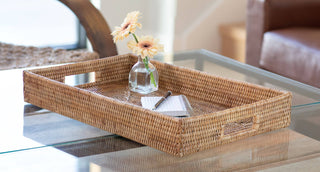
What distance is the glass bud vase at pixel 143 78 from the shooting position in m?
1.25

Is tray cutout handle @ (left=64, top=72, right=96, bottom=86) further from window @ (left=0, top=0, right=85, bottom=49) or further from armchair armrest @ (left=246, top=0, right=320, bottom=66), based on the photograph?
window @ (left=0, top=0, right=85, bottom=49)

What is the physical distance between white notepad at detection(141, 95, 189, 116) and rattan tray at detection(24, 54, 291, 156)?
26mm

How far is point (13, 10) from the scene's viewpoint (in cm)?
311

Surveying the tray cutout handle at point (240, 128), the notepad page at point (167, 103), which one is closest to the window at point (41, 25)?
the notepad page at point (167, 103)

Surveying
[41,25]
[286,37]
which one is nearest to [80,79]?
[286,37]

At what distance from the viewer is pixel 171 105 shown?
1.11 meters

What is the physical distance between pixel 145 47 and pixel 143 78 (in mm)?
98

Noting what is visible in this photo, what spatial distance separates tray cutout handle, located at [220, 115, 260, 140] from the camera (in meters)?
1.00

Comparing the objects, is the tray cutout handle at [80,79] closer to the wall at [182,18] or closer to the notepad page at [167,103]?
the notepad page at [167,103]

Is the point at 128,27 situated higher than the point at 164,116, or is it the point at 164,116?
the point at 128,27

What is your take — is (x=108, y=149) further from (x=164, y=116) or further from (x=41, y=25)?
(x=41, y=25)

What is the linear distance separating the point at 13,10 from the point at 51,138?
2.28 metres

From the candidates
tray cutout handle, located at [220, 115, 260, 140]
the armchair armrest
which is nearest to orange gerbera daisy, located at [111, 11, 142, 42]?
tray cutout handle, located at [220, 115, 260, 140]

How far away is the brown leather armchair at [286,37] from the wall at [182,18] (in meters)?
0.64
